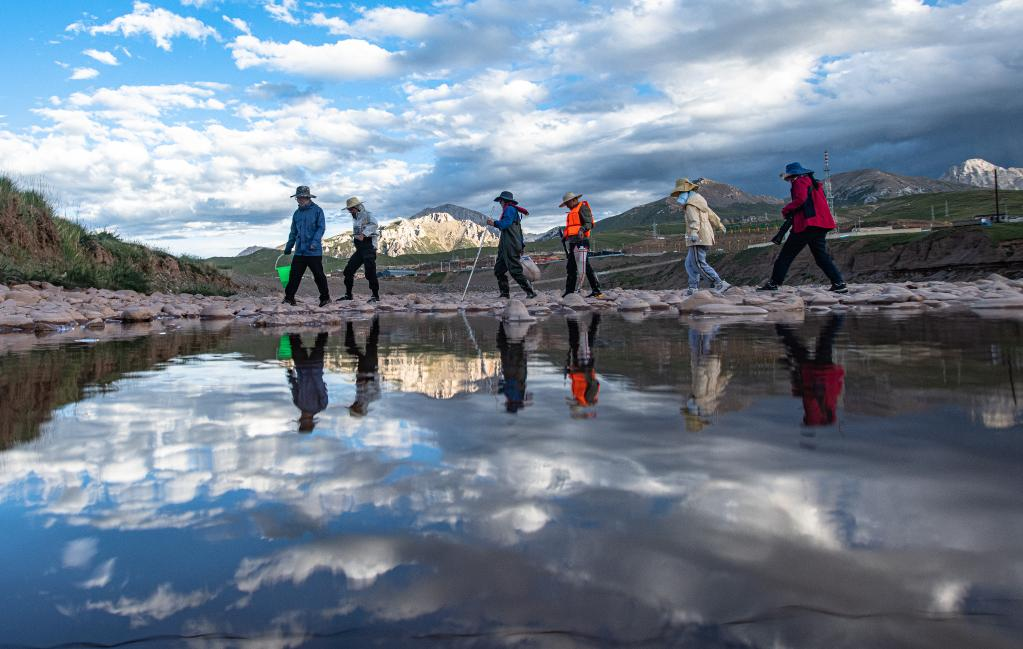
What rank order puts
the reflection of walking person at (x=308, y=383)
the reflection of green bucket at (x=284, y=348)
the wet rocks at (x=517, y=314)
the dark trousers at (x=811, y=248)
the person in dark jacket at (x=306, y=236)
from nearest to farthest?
the reflection of walking person at (x=308, y=383)
the reflection of green bucket at (x=284, y=348)
the wet rocks at (x=517, y=314)
the dark trousers at (x=811, y=248)
the person in dark jacket at (x=306, y=236)

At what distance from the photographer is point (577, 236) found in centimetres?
1459

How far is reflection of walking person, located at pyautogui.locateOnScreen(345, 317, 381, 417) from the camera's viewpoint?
11.1ft

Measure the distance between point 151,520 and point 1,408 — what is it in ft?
7.47

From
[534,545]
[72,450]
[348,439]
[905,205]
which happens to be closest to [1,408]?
[72,450]

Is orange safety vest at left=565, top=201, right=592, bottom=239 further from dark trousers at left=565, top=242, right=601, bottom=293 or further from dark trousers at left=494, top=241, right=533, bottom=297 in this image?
dark trousers at left=494, top=241, right=533, bottom=297

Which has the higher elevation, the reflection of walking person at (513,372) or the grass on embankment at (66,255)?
the grass on embankment at (66,255)

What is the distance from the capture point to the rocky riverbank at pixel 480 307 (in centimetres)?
979

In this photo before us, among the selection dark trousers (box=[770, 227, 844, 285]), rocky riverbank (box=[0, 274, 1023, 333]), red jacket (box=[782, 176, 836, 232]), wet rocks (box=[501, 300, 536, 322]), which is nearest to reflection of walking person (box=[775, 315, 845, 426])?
rocky riverbank (box=[0, 274, 1023, 333])

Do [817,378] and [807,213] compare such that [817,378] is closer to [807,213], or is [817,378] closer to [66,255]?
[807,213]

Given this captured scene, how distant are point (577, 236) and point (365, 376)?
34.5 feet

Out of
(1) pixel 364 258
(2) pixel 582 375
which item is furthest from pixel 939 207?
(2) pixel 582 375

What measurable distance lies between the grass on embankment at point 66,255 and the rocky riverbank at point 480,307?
95 cm

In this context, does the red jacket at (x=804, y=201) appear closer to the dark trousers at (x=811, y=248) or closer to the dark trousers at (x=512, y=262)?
the dark trousers at (x=811, y=248)

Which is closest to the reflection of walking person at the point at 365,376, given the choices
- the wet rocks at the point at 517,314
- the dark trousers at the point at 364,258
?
the wet rocks at the point at 517,314
